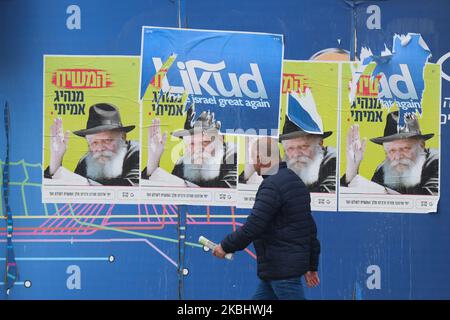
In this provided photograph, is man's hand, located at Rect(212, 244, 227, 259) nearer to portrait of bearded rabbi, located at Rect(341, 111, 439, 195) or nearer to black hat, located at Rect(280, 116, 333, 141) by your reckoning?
black hat, located at Rect(280, 116, 333, 141)

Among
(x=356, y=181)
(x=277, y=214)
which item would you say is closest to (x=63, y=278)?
(x=277, y=214)

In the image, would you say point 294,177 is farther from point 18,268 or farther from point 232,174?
point 18,268

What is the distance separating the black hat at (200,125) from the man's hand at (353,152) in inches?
48.4

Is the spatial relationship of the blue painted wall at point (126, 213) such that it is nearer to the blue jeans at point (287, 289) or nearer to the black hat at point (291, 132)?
the black hat at point (291, 132)

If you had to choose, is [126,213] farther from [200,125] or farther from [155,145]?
[200,125]

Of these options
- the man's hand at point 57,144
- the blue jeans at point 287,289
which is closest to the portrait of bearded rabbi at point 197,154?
the man's hand at point 57,144

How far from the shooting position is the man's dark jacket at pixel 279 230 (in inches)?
193

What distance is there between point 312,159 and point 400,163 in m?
0.82

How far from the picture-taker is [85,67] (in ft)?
20.9

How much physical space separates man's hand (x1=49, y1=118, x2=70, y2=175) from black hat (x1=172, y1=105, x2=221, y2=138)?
1017 millimetres

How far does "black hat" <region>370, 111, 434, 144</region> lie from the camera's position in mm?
6438

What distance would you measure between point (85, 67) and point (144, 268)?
1925 mm

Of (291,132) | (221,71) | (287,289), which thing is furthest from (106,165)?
(287,289)

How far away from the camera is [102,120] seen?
20.9 ft
